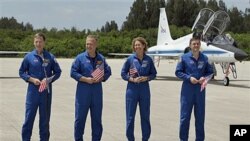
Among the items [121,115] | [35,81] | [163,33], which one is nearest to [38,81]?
[35,81]

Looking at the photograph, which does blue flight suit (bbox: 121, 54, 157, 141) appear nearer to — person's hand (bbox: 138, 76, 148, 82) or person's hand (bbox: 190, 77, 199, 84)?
person's hand (bbox: 138, 76, 148, 82)

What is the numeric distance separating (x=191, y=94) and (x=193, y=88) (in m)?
0.10

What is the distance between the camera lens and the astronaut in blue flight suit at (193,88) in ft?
23.3

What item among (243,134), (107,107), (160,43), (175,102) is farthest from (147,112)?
(160,43)

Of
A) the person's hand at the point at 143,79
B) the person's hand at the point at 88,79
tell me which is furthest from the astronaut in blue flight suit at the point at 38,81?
the person's hand at the point at 143,79

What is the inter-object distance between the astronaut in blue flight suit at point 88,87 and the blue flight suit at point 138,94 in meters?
0.42

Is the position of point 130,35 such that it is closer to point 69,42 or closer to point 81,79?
point 69,42

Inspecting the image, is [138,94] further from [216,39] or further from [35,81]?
[216,39]

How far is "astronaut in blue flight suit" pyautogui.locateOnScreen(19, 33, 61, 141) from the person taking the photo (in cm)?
680

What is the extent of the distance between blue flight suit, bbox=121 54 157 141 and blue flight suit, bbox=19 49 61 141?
1.15 metres

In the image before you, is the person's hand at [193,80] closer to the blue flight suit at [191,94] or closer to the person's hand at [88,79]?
the blue flight suit at [191,94]

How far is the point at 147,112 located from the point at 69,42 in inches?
2252

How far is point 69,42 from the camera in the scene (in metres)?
63.6

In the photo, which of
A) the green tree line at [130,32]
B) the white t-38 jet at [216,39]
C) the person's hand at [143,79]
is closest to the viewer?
the person's hand at [143,79]
